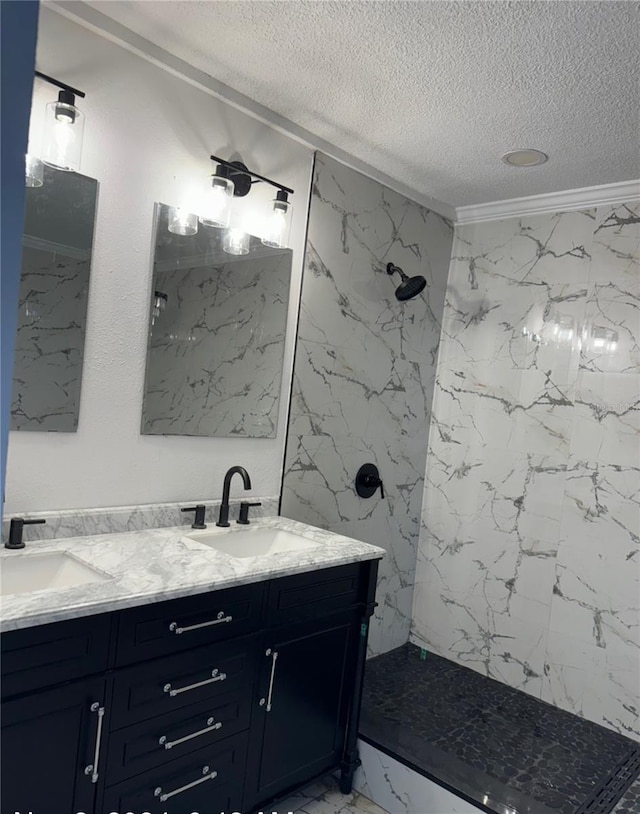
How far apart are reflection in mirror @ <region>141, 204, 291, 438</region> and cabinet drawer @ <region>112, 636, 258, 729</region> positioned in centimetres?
81

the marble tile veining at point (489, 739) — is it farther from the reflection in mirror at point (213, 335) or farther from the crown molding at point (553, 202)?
the crown molding at point (553, 202)

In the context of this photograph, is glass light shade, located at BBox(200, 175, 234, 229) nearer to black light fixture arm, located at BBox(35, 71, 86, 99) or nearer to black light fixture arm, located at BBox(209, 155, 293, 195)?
black light fixture arm, located at BBox(209, 155, 293, 195)

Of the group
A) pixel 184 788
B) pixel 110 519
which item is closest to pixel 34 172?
pixel 110 519

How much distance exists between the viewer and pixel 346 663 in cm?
224

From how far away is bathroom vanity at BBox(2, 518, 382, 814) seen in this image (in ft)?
4.66

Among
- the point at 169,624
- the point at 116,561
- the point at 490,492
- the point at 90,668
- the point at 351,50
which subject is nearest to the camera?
the point at 90,668

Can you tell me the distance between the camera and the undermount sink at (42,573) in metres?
1.71

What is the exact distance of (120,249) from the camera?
203 cm

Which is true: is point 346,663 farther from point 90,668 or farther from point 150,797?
point 90,668

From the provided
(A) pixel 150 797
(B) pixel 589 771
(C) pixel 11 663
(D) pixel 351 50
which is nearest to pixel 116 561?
(C) pixel 11 663

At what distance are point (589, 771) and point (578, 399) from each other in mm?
1568

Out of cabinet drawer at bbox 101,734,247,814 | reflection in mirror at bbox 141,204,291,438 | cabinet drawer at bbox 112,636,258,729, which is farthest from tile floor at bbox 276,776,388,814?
reflection in mirror at bbox 141,204,291,438

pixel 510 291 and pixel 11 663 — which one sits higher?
pixel 510 291

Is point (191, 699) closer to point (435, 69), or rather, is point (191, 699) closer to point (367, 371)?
point (367, 371)
